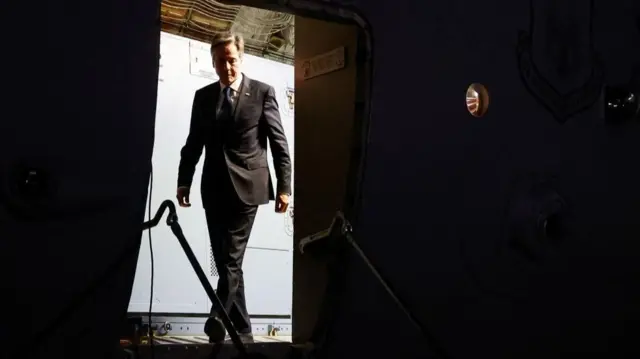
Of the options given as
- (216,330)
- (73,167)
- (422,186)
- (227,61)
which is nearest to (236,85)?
(227,61)

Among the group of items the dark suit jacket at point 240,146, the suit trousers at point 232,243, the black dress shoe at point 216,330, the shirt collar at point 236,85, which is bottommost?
the black dress shoe at point 216,330

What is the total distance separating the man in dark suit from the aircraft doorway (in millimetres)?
290

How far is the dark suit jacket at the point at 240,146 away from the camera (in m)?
3.24

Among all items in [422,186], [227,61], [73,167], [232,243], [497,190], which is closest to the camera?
[73,167]

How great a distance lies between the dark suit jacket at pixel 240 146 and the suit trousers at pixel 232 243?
4 centimetres

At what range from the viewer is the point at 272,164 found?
486 centimetres

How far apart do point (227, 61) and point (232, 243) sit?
0.78m

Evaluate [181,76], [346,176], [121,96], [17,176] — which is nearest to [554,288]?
[346,176]

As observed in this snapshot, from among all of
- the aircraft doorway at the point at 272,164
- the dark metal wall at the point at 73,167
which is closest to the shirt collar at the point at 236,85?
the aircraft doorway at the point at 272,164

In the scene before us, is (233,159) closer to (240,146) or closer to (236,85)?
(240,146)

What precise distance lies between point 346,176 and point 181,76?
2.75m

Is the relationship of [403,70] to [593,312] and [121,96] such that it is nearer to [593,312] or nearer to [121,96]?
[121,96]

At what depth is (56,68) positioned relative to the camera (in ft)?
5.87

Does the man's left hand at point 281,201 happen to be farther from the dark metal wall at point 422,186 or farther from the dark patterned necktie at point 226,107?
the dark metal wall at point 422,186
